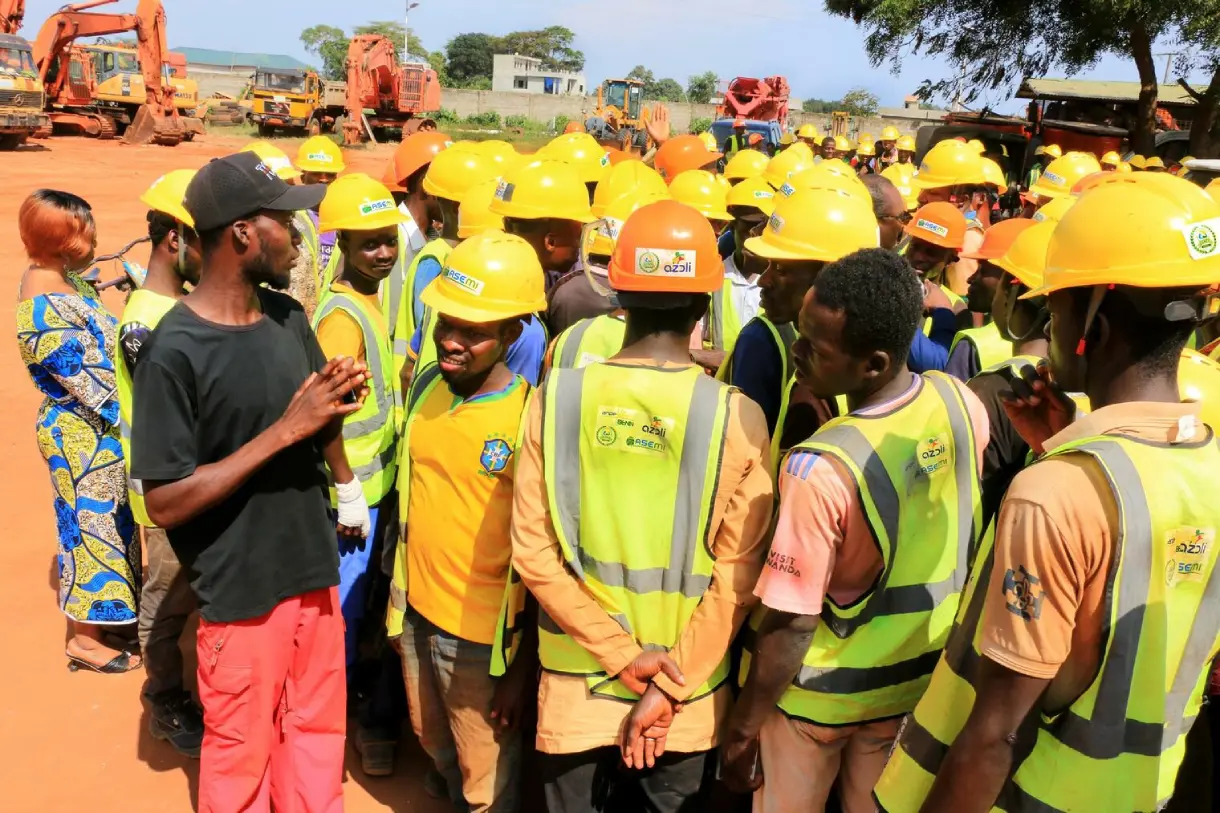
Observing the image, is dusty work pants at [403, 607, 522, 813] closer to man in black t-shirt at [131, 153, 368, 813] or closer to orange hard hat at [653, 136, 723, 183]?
Answer: man in black t-shirt at [131, 153, 368, 813]

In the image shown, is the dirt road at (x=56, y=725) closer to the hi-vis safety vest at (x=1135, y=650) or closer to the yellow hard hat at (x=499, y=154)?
the hi-vis safety vest at (x=1135, y=650)

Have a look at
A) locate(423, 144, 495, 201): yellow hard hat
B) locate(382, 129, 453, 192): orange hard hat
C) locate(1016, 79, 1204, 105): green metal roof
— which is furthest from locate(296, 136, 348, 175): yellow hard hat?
locate(1016, 79, 1204, 105): green metal roof

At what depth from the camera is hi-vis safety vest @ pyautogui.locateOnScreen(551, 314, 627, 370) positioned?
3.47 meters

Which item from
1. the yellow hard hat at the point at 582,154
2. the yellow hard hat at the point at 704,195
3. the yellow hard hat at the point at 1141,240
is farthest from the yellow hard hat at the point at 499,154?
the yellow hard hat at the point at 1141,240

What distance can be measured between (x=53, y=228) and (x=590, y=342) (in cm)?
277

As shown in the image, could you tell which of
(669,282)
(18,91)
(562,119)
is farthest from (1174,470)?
(562,119)

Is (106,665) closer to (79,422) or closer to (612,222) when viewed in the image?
(79,422)

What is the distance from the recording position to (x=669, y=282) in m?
2.48

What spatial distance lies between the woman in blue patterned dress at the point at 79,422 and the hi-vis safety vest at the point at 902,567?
3.65 m

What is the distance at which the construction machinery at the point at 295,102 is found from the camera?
32625mm

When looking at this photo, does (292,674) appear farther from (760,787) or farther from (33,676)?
(33,676)

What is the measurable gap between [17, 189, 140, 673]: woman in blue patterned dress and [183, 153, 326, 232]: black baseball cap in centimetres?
189

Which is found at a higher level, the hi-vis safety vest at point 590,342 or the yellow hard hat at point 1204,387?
the yellow hard hat at point 1204,387

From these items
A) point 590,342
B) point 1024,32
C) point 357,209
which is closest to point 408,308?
point 357,209
